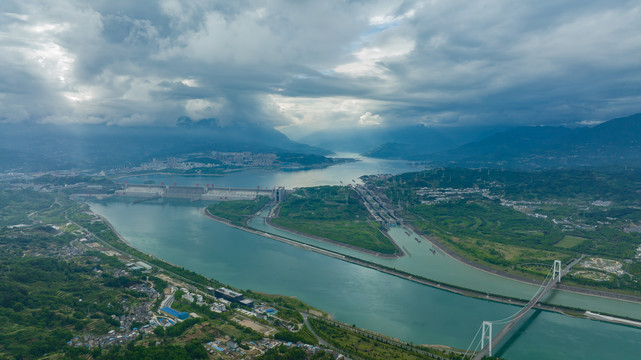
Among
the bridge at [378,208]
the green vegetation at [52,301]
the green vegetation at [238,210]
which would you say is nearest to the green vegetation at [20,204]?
the green vegetation at [52,301]

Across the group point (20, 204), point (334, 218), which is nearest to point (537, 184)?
point (334, 218)

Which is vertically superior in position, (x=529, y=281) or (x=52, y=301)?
(x=529, y=281)

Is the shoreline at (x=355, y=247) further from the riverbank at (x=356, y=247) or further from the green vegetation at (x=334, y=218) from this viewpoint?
the green vegetation at (x=334, y=218)

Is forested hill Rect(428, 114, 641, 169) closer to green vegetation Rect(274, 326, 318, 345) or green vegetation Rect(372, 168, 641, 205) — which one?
green vegetation Rect(372, 168, 641, 205)

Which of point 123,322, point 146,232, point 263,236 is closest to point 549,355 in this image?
point 123,322

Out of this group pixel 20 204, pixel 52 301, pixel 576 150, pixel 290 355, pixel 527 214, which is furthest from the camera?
pixel 576 150

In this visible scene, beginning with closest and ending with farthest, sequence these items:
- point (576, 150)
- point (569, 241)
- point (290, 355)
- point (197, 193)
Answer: point (290, 355) < point (569, 241) < point (197, 193) < point (576, 150)

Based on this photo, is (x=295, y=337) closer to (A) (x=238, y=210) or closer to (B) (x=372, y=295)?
(B) (x=372, y=295)
